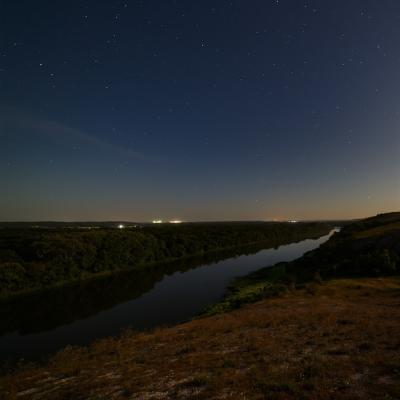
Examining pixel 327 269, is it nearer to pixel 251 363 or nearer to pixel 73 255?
pixel 251 363

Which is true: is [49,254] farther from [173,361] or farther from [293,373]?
[293,373]

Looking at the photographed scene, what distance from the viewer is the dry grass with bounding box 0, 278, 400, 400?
9.08 metres

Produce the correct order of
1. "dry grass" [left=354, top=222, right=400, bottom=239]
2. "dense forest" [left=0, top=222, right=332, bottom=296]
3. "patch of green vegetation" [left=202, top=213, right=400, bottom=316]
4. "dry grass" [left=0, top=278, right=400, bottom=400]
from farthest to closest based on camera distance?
"dry grass" [left=354, top=222, right=400, bottom=239]
"dense forest" [left=0, top=222, right=332, bottom=296]
"patch of green vegetation" [left=202, top=213, right=400, bottom=316]
"dry grass" [left=0, top=278, right=400, bottom=400]

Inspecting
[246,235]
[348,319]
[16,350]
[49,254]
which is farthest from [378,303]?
[246,235]

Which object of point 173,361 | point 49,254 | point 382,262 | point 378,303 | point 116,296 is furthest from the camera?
point 49,254

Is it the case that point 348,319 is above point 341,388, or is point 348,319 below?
below

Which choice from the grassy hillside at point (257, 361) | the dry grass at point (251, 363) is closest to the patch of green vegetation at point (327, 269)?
the grassy hillside at point (257, 361)

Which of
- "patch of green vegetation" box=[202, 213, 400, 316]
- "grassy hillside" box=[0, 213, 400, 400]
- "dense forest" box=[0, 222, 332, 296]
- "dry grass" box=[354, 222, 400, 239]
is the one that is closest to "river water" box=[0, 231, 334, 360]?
"dense forest" box=[0, 222, 332, 296]

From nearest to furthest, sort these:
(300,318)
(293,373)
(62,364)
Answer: (293,373) → (62,364) → (300,318)

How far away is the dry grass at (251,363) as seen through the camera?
9078 millimetres

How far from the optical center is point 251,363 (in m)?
11.8

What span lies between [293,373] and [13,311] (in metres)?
40.6

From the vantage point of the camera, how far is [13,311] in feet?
124

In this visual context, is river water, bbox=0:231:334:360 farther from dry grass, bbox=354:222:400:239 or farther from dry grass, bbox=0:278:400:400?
dry grass, bbox=354:222:400:239
